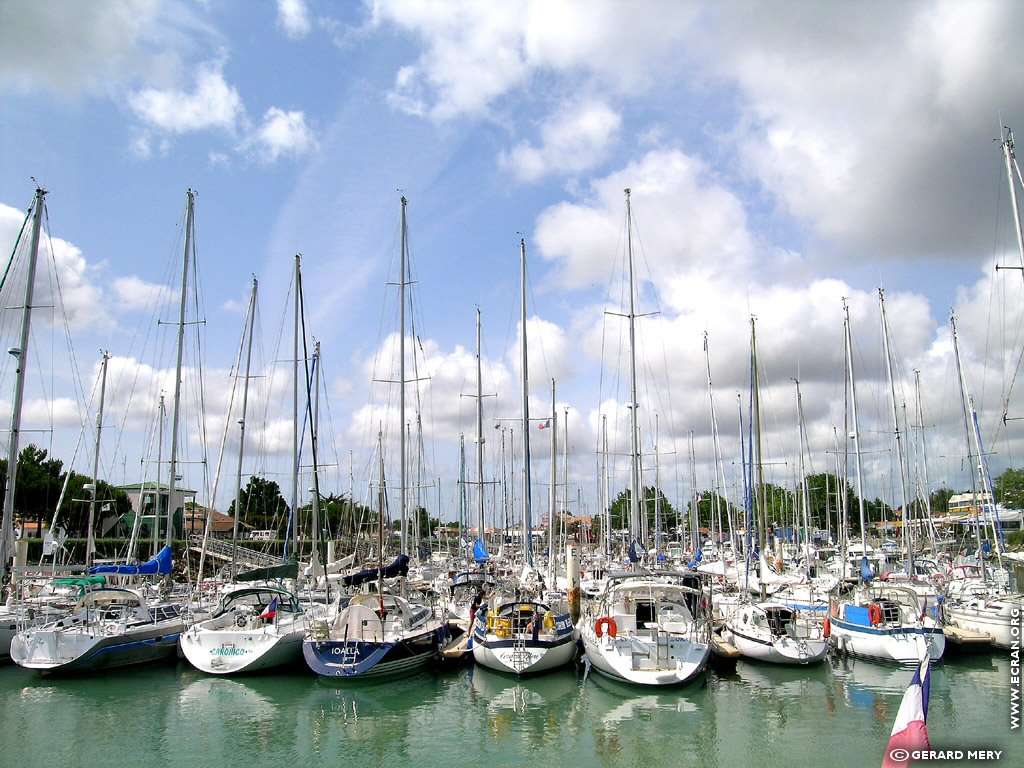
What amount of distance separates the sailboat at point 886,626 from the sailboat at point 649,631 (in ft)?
18.9

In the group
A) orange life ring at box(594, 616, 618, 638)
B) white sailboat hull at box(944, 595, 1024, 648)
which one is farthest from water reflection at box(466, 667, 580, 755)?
white sailboat hull at box(944, 595, 1024, 648)

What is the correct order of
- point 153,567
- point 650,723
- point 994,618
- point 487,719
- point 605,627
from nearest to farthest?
point 650,723 < point 487,719 < point 605,627 < point 994,618 < point 153,567

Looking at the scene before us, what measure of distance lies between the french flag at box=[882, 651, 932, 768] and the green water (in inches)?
398

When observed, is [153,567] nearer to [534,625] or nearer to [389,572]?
[389,572]

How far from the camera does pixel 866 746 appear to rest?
18.5 metres

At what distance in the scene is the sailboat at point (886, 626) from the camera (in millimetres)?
26594

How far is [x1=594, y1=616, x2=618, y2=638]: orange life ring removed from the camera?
24219 millimetres

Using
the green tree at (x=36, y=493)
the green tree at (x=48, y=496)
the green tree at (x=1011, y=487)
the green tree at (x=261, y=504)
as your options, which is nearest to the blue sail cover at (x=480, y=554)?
the green tree at (x=48, y=496)

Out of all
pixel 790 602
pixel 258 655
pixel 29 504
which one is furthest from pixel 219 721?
pixel 29 504

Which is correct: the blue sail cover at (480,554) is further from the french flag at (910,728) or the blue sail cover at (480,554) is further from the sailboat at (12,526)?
the french flag at (910,728)

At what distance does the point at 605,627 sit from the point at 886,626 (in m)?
11.0

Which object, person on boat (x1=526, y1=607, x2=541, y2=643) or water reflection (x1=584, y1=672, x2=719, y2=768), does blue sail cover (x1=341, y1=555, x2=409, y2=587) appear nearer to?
person on boat (x1=526, y1=607, x2=541, y2=643)

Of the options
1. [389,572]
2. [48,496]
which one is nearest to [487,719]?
[389,572]

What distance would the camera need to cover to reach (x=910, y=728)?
841 cm
